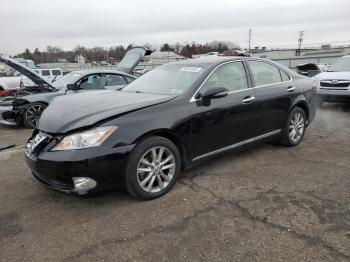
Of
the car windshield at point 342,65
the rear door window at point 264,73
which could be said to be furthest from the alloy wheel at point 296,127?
the car windshield at point 342,65

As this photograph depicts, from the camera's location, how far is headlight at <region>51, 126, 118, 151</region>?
3.16 metres

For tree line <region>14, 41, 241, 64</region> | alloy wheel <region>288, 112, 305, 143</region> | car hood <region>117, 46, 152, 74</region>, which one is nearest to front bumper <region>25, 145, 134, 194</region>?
alloy wheel <region>288, 112, 305, 143</region>

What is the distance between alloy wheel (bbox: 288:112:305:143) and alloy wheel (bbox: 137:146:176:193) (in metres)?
2.58

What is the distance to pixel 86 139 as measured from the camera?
10.4 feet

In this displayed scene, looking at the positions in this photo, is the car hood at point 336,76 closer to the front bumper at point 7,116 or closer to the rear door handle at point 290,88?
the rear door handle at point 290,88

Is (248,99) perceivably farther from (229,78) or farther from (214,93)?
(214,93)

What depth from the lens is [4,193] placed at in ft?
12.8

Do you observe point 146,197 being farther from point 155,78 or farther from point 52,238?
point 155,78

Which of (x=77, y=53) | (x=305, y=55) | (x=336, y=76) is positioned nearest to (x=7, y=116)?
(x=336, y=76)

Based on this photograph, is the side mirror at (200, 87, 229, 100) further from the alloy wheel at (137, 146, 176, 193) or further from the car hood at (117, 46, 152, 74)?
the car hood at (117, 46, 152, 74)

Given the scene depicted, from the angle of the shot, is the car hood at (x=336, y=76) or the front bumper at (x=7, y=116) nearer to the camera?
the front bumper at (x=7, y=116)

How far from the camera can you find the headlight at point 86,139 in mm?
3164

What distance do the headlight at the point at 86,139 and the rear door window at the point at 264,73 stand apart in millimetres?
2475

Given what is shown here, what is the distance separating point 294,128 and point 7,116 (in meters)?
6.54
